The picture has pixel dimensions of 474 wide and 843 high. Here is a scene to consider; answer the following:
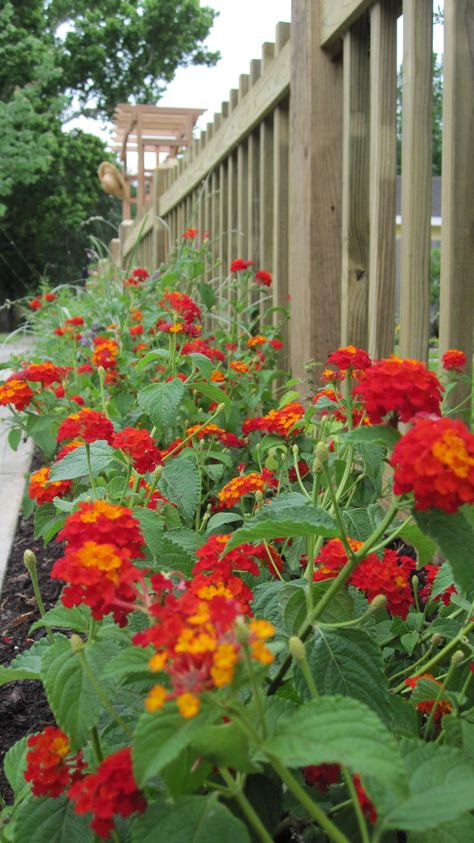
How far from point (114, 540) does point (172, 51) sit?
92.8 ft

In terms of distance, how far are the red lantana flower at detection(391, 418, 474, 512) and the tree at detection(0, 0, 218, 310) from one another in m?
16.3

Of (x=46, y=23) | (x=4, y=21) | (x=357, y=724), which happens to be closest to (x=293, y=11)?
(x=357, y=724)

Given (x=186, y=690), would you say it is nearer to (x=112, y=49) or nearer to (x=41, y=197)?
(x=41, y=197)

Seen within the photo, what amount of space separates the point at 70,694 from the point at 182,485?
632mm

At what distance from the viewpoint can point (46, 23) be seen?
24.1 metres

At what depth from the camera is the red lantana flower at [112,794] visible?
2.40ft

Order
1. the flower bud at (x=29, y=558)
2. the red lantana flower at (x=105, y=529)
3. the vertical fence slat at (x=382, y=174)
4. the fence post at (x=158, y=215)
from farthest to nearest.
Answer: the fence post at (x=158, y=215) → the vertical fence slat at (x=382, y=174) → the flower bud at (x=29, y=558) → the red lantana flower at (x=105, y=529)

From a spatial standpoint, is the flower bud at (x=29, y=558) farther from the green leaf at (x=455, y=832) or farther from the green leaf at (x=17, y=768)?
the green leaf at (x=455, y=832)

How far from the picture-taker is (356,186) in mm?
2307

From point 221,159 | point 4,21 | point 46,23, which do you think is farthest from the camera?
point 46,23

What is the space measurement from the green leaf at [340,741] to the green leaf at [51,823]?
30 centimetres

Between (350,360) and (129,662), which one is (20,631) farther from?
(129,662)

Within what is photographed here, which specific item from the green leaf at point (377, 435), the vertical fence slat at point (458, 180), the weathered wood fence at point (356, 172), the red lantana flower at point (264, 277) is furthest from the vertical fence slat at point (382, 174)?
the green leaf at point (377, 435)

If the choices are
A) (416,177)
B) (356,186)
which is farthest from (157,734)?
(356,186)
